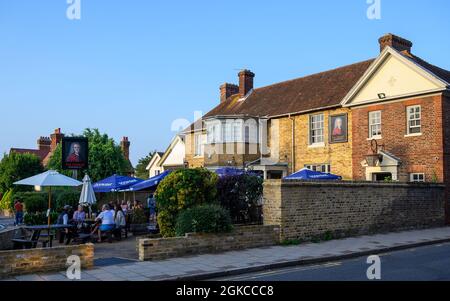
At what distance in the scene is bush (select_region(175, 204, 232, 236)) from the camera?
1255 centimetres

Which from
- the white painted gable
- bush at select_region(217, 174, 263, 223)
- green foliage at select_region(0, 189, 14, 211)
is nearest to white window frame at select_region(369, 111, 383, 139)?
the white painted gable

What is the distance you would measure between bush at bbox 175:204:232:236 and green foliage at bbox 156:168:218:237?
0.66 meters

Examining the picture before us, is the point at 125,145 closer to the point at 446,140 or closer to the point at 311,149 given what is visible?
the point at 311,149

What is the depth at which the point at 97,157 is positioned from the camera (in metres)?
38.5

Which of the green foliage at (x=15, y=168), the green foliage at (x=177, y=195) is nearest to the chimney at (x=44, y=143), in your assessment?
the green foliage at (x=15, y=168)

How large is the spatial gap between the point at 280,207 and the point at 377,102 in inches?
439

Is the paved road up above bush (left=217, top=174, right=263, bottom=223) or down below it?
below

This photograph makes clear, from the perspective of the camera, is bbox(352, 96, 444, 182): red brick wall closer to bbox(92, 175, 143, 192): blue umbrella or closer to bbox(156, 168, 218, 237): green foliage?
bbox(92, 175, 143, 192): blue umbrella

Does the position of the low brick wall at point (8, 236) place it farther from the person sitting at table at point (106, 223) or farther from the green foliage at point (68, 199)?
the green foliage at point (68, 199)

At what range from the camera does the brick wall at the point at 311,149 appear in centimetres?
2427

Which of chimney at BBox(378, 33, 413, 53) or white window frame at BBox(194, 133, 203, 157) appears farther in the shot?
white window frame at BBox(194, 133, 203, 157)
